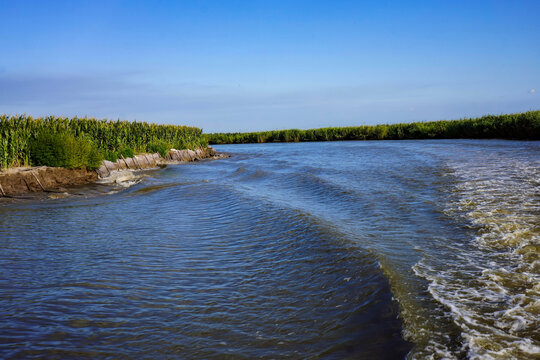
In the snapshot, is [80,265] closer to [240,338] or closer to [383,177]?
[240,338]

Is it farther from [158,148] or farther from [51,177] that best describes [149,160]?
[51,177]

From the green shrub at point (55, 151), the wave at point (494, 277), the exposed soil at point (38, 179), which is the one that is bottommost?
the wave at point (494, 277)

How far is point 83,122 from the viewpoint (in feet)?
75.5

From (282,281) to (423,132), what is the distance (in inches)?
1939

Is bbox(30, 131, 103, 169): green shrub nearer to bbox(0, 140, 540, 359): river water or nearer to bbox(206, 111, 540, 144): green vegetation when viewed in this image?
bbox(0, 140, 540, 359): river water

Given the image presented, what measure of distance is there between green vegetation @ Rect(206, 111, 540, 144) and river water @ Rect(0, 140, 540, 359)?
28.3 meters

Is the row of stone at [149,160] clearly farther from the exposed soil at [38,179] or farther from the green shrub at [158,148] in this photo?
the exposed soil at [38,179]

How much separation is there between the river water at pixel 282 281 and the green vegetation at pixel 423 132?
28278 mm

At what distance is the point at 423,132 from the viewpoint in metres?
49.2

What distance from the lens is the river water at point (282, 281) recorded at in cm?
A: 346

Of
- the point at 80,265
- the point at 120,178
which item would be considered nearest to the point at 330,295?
the point at 80,265

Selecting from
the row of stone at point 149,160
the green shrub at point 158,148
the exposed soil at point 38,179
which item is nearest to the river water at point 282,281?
the exposed soil at point 38,179

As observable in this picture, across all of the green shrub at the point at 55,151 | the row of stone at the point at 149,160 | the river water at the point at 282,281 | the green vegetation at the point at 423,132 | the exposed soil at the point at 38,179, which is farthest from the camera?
the green vegetation at the point at 423,132

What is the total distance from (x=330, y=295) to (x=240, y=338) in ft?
4.65
